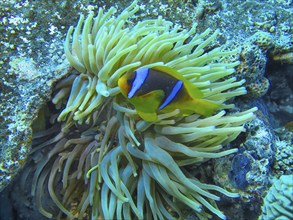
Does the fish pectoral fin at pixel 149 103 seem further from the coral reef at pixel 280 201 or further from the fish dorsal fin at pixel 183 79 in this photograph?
the coral reef at pixel 280 201

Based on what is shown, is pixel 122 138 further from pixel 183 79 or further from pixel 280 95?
pixel 280 95

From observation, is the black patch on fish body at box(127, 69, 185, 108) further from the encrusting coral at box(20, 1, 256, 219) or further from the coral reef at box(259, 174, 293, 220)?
the coral reef at box(259, 174, 293, 220)

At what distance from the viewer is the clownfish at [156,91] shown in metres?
1.72

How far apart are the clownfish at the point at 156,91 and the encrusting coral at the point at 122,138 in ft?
0.35

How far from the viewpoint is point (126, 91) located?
1.74 m

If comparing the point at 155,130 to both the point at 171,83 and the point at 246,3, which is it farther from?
the point at 246,3

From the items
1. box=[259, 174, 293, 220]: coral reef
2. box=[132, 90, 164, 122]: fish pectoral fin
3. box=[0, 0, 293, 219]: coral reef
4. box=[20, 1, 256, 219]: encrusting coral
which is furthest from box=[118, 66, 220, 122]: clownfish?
box=[259, 174, 293, 220]: coral reef

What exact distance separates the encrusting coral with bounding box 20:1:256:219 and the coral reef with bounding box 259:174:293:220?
0.19m

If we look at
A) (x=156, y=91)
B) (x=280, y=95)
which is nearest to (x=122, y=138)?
(x=156, y=91)

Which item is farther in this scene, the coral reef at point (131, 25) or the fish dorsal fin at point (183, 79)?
the coral reef at point (131, 25)

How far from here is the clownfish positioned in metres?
1.72

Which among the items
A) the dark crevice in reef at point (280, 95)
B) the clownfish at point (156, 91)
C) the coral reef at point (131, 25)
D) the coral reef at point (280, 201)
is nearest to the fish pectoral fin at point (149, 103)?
the clownfish at point (156, 91)

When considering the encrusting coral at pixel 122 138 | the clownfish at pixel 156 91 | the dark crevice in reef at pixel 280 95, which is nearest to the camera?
the clownfish at pixel 156 91

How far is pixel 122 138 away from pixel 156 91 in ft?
1.54
